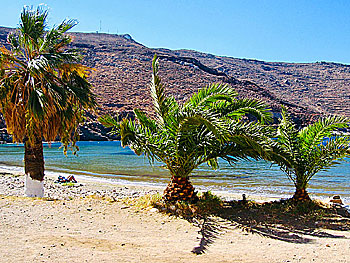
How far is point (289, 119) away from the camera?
29.3 ft

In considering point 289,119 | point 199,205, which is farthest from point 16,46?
point 289,119

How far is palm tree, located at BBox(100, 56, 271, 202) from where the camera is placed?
24.4ft

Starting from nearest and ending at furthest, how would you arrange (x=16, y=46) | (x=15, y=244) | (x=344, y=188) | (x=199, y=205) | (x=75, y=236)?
(x=15, y=244)
(x=75, y=236)
(x=199, y=205)
(x=16, y=46)
(x=344, y=188)

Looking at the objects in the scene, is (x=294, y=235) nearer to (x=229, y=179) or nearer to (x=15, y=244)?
(x=15, y=244)

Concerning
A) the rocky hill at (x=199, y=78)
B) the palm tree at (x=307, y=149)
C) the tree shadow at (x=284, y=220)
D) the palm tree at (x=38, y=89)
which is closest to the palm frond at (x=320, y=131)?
the palm tree at (x=307, y=149)

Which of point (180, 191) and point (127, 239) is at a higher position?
point (180, 191)

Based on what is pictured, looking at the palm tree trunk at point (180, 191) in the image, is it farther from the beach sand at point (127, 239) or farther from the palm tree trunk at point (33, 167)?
the palm tree trunk at point (33, 167)

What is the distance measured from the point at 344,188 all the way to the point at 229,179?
228 inches

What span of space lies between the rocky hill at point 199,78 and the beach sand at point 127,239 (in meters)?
42.2

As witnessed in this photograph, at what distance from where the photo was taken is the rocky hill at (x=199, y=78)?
7669 cm

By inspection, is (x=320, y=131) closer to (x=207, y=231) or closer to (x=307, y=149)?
(x=307, y=149)

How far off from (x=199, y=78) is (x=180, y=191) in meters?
82.3

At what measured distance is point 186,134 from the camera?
7.96 meters

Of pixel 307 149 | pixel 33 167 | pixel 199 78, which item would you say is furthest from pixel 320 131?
pixel 199 78
